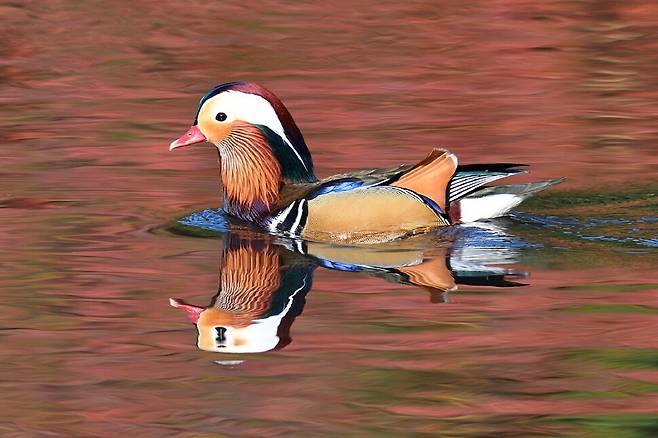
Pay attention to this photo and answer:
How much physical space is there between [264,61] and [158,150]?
3625mm

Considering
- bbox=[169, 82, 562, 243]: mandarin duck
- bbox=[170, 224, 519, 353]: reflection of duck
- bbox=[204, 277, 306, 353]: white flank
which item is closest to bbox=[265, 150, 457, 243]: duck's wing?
bbox=[169, 82, 562, 243]: mandarin duck

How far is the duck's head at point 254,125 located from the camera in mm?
9062

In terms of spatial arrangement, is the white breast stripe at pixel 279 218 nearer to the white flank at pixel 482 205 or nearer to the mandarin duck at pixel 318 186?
the mandarin duck at pixel 318 186

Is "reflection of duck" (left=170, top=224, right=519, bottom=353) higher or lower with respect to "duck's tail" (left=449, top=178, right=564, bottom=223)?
lower

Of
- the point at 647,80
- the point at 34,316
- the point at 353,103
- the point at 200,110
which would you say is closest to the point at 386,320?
the point at 34,316

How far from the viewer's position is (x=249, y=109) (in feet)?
29.9

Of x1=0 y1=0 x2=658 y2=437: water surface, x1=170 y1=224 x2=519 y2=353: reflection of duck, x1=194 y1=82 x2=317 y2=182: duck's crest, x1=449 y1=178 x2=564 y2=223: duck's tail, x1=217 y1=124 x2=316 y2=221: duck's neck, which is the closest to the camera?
x1=0 y1=0 x2=658 y2=437: water surface

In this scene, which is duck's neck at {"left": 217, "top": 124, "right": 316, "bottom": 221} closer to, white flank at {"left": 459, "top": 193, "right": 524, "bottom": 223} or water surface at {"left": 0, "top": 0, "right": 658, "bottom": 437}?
water surface at {"left": 0, "top": 0, "right": 658, "bottom": 437}

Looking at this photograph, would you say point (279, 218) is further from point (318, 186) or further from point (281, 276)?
point (281, 276)

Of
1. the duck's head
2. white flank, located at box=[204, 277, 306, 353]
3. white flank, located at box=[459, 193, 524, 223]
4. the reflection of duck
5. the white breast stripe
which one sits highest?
the duck's head

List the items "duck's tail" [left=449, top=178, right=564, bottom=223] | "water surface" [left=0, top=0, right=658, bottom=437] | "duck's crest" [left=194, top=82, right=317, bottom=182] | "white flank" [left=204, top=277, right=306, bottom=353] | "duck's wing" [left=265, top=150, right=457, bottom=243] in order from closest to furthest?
1. "water surface" [left=0, top=0, right=658, bottom=437]
2. "white flank" [left=204, top=277, right=306, bottom=353]
3. "duck's wing" [left=265, top=150, right=457, bottom=243]
4. "duck's tail" [left=449, top=178, right=564, bottom=223]
5. "duck's crest" [left=194, top=82, right=317, bottom=182]

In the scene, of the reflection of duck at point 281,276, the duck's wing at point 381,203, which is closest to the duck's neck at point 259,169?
the reflection of duck at point 281,276

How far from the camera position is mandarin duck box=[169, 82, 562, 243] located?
858 cm

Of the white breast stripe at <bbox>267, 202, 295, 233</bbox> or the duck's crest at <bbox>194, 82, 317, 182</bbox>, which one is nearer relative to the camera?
the white breast stripe at <bbox>267, 202, 295, 233</bbox>
